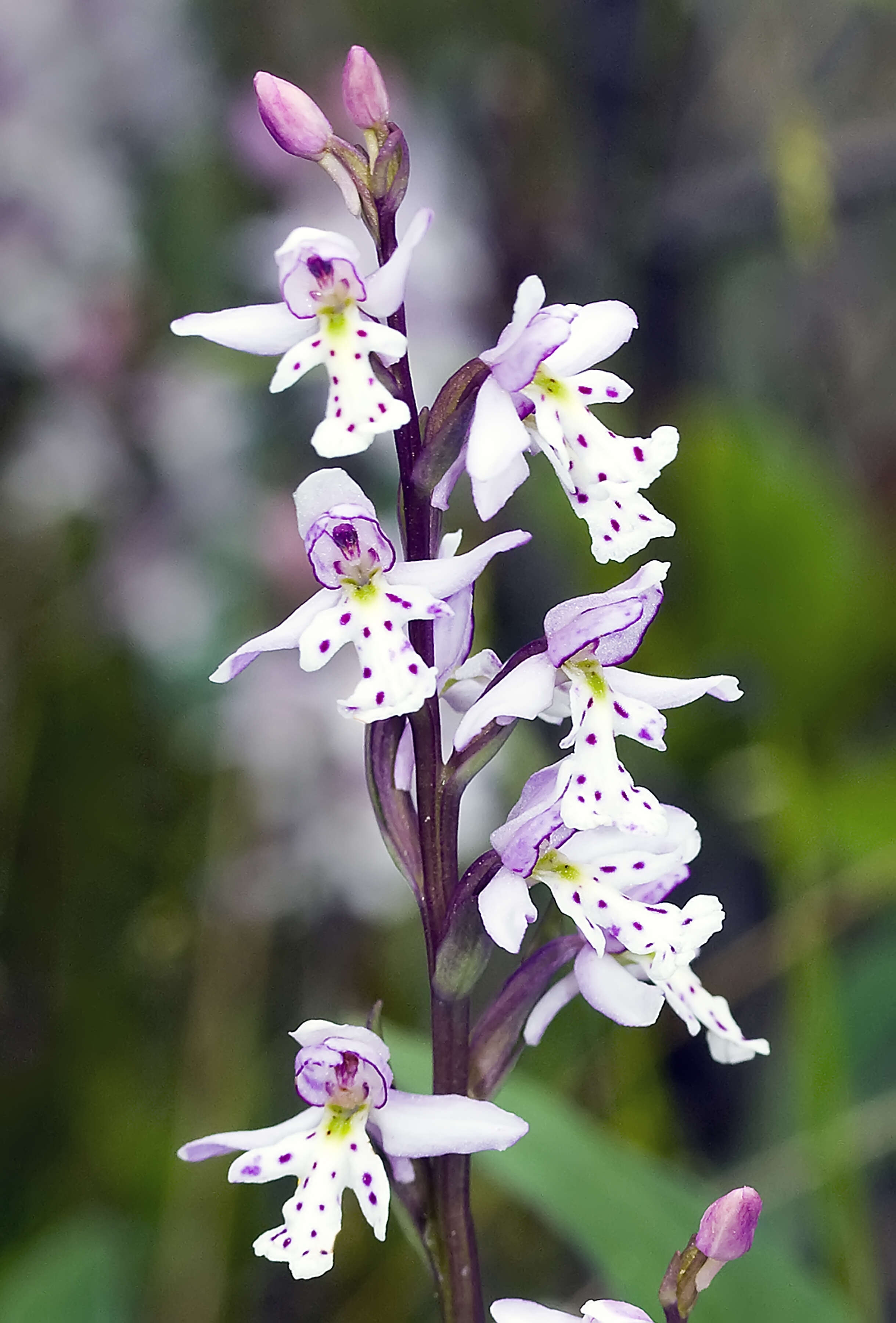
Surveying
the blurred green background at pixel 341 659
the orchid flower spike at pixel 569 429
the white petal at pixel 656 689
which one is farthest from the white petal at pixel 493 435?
the blurred green background at pixel 341 659

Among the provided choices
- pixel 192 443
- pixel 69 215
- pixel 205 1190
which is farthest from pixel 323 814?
pixel 69 215

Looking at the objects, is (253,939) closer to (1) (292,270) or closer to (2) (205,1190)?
(2) (205,1190)

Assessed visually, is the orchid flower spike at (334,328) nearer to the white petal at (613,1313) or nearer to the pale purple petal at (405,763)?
the pale purple petal at (405,763)

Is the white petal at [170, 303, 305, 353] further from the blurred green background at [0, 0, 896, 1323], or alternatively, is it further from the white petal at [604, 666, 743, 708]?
the blurred green background at [0, 0, 896, 1323]

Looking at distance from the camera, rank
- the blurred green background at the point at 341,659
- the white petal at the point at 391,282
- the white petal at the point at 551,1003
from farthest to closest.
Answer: the blurred green background at the point at 341,659 < the white petal at the point at 551,1003 < the white petal at the point at 391,282

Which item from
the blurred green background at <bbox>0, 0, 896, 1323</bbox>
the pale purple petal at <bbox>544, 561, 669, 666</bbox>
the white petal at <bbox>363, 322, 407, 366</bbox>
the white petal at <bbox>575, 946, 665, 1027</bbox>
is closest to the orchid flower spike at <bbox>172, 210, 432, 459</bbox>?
the white petal at <bbox>363, 322, 407, 366</bbox>
